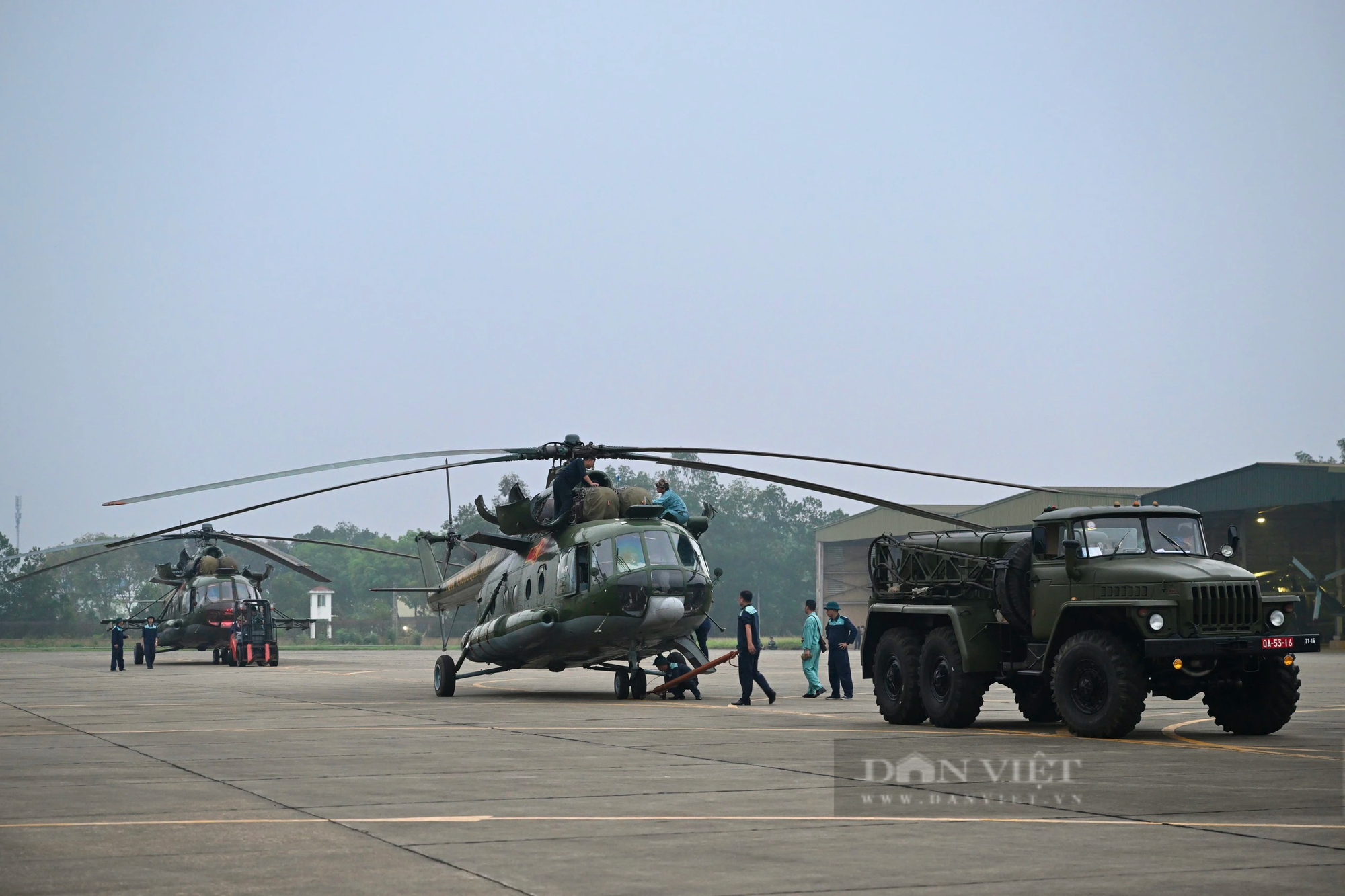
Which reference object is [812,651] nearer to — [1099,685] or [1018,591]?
[1018,591]

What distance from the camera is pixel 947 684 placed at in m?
17.1

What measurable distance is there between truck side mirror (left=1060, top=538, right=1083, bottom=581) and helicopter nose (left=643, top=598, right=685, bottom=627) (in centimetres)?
855

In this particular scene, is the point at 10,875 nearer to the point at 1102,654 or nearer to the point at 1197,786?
the point at 1197,786

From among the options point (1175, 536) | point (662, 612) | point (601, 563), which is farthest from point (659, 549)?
point (1175, 536)

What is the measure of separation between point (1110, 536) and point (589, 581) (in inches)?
384

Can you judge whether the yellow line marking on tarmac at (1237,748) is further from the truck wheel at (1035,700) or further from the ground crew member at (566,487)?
the ground crew member at (566,487)

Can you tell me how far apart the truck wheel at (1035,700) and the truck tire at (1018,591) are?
139 centimetres

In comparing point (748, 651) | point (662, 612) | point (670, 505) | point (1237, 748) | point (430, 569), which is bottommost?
point (1237, 748)

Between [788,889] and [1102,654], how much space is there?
8.99 m

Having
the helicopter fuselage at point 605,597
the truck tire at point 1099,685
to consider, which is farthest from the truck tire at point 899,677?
the helicopter fuselage at point 605,597

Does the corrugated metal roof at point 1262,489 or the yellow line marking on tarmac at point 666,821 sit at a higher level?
the corrugated metal roof at point 1262,489

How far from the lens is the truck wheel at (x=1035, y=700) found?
58.5ft

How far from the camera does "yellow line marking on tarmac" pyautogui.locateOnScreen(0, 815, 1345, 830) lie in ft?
28.9

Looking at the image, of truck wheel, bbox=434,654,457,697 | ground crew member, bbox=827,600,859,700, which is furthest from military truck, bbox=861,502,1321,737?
Answer: truck wheel, bbox=434,654,457,697
